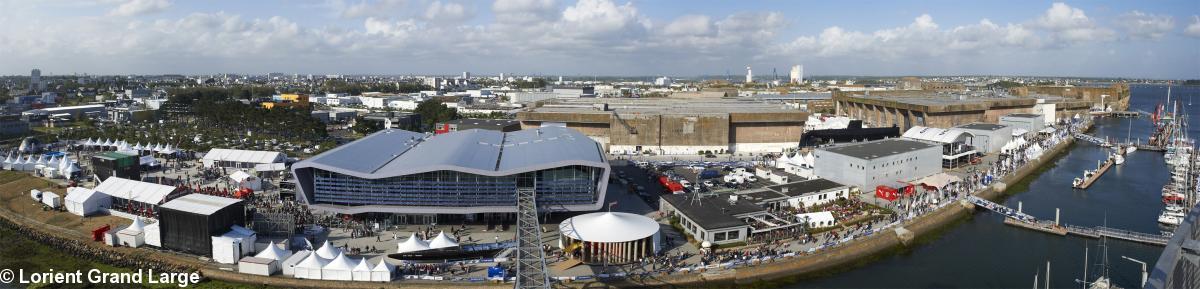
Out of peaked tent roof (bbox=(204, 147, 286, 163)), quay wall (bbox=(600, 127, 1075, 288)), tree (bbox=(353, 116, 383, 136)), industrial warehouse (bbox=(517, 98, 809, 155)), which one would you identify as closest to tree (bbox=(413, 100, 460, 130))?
tree (bbox=(353, 116, 383, 136))

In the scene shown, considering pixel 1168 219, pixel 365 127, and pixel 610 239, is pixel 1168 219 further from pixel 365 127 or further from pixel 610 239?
pixel 365 127

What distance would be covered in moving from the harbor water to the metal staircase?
4608 mm

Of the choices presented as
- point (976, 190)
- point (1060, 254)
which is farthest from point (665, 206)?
point (976, 190)

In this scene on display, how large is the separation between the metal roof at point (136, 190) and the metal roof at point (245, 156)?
524 cm

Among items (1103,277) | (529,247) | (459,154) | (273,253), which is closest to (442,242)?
(529,247)

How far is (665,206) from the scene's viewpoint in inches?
635

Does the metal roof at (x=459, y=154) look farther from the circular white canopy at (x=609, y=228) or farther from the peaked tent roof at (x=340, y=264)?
the peaked tent roof at (x=340, y=264)

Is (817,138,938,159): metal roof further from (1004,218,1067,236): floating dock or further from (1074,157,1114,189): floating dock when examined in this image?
(1074,157,1114,189): floating dock

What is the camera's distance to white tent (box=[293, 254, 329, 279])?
11352 mm

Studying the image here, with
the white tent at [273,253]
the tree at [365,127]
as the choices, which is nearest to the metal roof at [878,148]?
the white tent at [273,253]

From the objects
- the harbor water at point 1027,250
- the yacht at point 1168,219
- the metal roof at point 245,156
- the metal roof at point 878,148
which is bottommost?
the harbor water at point 1027,250

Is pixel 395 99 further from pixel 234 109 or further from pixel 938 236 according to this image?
pixel 938 236

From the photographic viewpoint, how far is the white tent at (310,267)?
11352mm

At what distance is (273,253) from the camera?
38.9 ft
